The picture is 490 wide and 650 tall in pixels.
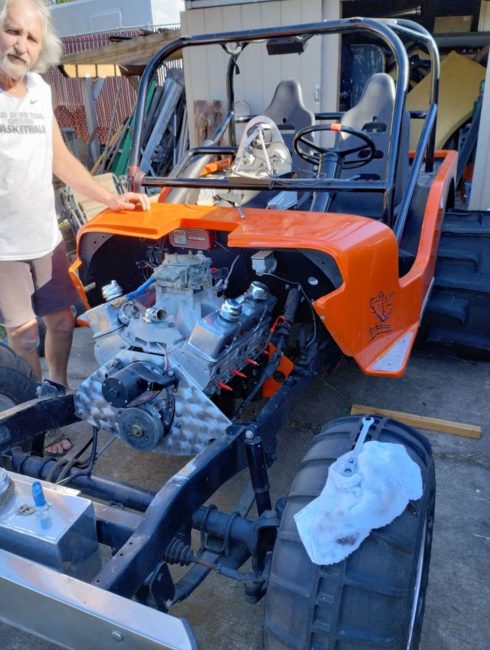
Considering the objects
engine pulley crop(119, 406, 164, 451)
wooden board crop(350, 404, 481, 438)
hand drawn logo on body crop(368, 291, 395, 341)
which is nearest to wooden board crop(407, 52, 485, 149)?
wooden board crop(350, 404, 481, 438)

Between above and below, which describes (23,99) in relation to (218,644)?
above

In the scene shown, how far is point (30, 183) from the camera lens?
2.47 metres

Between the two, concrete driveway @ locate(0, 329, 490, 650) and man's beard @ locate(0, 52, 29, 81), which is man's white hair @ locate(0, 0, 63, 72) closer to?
man's beard @ locate(0, 52, 29, 81)

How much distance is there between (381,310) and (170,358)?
87cm

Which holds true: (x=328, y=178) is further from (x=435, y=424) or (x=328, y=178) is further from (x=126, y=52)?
(x=126, y=52)

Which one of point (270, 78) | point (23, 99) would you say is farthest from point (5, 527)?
point (270, 78)

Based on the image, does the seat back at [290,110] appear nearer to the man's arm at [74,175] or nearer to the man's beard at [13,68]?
→ the man's arm at [74,175]

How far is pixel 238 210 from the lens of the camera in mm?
2375

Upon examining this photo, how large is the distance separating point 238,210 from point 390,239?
0.63 meters

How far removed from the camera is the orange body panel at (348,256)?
1946 millimetres

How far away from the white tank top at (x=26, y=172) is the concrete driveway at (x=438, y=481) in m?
1.06

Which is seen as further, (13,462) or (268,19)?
(268,19)

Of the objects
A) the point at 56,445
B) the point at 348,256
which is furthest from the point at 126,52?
the point at 348,256

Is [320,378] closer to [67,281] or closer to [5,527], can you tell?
[67,281]
